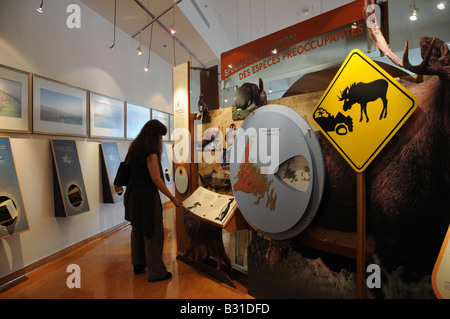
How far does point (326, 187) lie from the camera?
158cm

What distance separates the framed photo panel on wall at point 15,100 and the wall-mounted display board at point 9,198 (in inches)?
8.2

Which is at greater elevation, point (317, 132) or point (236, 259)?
point (317, 132)

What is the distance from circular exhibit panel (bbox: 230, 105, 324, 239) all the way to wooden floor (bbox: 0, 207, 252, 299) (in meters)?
0.82

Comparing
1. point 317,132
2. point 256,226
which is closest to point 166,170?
point 256,226

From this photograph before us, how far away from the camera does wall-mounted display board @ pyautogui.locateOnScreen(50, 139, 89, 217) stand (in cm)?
292

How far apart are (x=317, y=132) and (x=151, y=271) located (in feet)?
6.52

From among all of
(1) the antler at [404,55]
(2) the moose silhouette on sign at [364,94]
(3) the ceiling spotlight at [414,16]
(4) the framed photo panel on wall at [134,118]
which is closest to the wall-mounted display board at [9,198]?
(4) the framed photo panel on wall at [134,118]

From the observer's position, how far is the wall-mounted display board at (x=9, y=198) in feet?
7.41

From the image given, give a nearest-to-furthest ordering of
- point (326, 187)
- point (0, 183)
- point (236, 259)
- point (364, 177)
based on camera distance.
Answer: point (364, 177) < point (326, 187) < point (0, 183) < point (236, 259)

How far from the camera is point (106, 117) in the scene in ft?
12.7

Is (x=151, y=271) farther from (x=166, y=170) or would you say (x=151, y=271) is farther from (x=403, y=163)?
(x=166, y=170)

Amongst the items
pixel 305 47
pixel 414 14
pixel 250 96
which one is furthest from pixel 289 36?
pixel 414 14

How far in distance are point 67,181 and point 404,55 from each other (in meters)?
3.53

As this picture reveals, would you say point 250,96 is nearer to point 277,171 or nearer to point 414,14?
point 277,171
